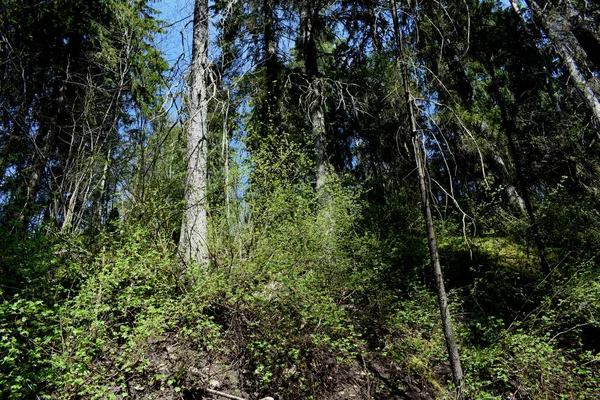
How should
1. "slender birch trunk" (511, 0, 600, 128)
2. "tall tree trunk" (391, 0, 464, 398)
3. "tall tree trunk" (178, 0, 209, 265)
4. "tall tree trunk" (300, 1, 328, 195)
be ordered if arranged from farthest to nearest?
"tall tree trunk" (300, 1, 328, 195) < "slender birch trunk" (511, 0, 600, 128) < "tall tree trunk" (178, 0, 209, 265) < "tall tree trunk" (391, 0, 464, 398)

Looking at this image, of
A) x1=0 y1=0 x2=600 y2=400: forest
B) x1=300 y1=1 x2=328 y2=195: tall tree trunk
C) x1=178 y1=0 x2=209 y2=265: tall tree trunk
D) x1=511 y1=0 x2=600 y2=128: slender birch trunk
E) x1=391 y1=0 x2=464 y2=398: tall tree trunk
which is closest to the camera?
x1=391 y1=0 x2=464 y2=398: tall tree trunk

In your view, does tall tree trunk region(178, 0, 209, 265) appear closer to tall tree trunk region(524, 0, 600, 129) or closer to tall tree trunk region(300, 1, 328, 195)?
tall tree trunk region(300, 1, 328, 195)

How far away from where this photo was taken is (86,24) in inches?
347

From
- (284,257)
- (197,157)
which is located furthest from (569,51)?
(197,157)

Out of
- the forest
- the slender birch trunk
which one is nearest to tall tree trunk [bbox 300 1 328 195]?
the forest

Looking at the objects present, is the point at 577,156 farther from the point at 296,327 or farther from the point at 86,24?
the point at 86,24

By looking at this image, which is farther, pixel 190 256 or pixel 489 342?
pixel 190 256

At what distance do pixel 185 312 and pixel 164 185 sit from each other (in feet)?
6.34

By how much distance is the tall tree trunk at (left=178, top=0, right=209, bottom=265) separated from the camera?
4.89m

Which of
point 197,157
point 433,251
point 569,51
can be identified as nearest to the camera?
point 433,251

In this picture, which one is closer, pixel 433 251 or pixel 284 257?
pixel 433 251

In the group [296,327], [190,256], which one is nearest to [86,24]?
[190,256]

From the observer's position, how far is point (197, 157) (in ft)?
17.4

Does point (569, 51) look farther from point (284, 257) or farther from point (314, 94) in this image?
point (284, 257)
